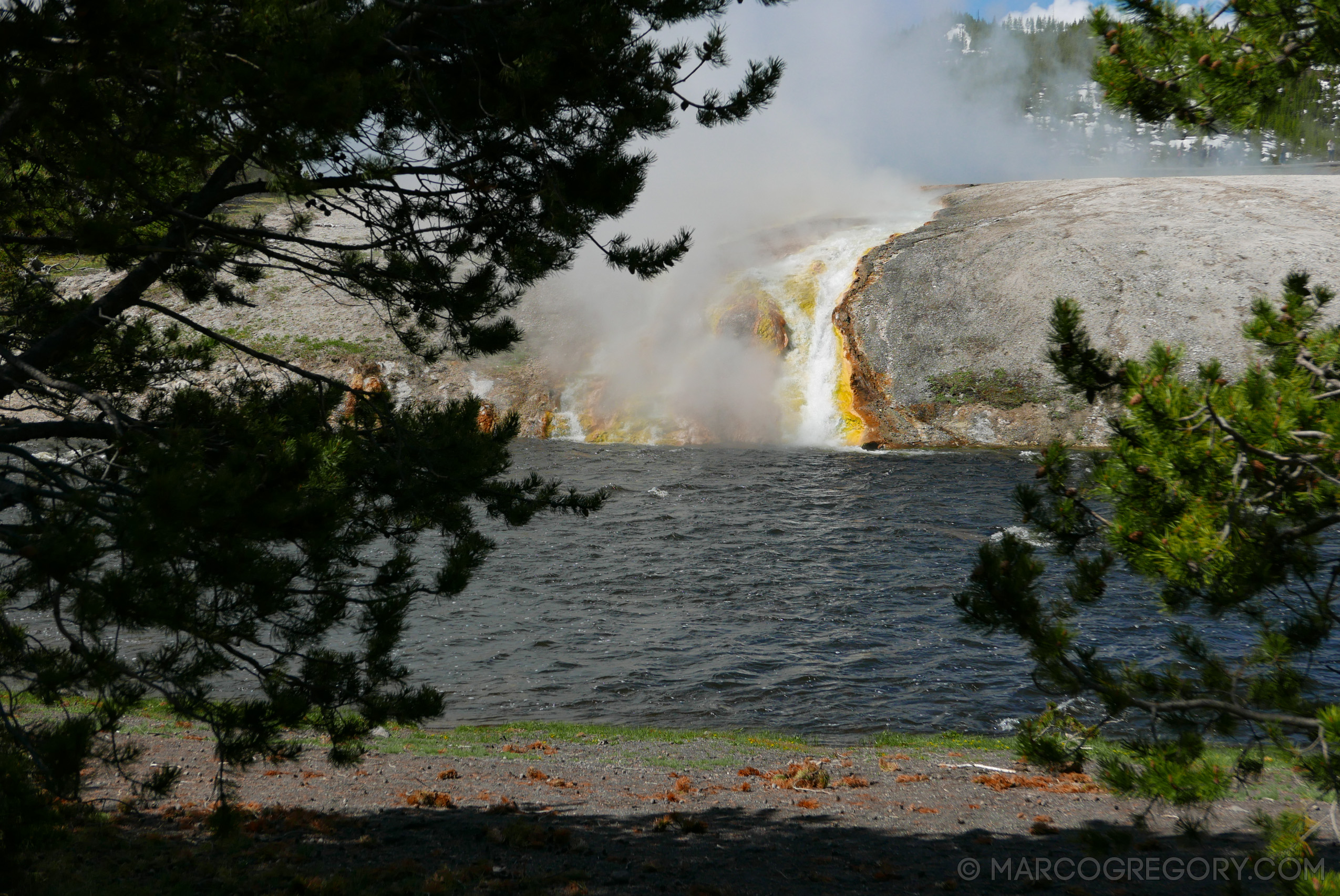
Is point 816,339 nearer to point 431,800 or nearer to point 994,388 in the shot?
point 994,388

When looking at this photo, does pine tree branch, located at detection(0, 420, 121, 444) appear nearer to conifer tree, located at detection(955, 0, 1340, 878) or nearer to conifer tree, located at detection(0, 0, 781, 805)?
conifer tree, located at detection(0, 0, 781, 805)

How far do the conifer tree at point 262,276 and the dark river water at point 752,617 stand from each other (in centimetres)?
461

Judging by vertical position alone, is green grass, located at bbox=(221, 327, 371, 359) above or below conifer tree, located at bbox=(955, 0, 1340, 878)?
above

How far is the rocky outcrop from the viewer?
83.6 ft

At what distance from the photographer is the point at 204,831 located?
5.97 meters

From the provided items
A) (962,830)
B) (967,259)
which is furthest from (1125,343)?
(962,830)

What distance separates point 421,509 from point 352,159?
2.11 m

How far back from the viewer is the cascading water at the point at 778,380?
28.2m

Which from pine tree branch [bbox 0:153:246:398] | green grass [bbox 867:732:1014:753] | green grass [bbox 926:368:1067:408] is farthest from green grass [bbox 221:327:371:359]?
pine tree branch [bbox 0:153:246:398]

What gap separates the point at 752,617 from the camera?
13.6m

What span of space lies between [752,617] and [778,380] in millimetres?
16479

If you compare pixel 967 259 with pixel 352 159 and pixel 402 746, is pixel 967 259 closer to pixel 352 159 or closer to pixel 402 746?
pixel 402 746

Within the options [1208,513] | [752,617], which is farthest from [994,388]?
[1208,513]

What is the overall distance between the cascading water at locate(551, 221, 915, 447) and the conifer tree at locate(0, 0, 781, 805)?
70.9ft
